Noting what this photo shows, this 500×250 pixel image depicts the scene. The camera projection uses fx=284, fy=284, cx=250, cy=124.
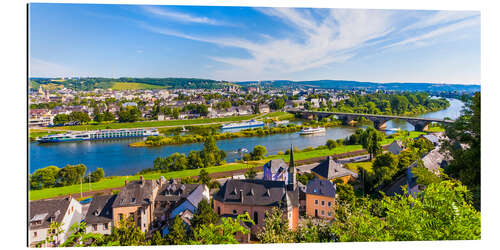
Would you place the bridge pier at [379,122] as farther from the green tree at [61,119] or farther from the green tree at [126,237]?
the green tree at [61,119]

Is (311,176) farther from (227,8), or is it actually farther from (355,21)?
(227,8)

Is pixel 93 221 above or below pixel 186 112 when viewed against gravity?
below

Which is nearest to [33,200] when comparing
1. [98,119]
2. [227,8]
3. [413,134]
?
[98,119]

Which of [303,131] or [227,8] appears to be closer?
[227,8]

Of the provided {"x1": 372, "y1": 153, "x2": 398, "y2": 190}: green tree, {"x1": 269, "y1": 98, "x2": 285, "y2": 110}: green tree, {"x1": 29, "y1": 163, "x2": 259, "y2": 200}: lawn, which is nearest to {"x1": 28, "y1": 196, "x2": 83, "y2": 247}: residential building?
{"x1": 29, "y1": 163, "x2": 259, "y2": 200}: lawn

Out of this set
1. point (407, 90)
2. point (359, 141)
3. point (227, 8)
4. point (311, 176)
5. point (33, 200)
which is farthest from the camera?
point (359, 141)

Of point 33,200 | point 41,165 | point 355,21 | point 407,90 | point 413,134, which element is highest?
point 355,21

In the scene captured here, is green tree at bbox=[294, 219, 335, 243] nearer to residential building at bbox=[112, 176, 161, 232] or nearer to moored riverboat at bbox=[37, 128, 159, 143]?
residential building at bbox=[112, 176, 161, 232]
